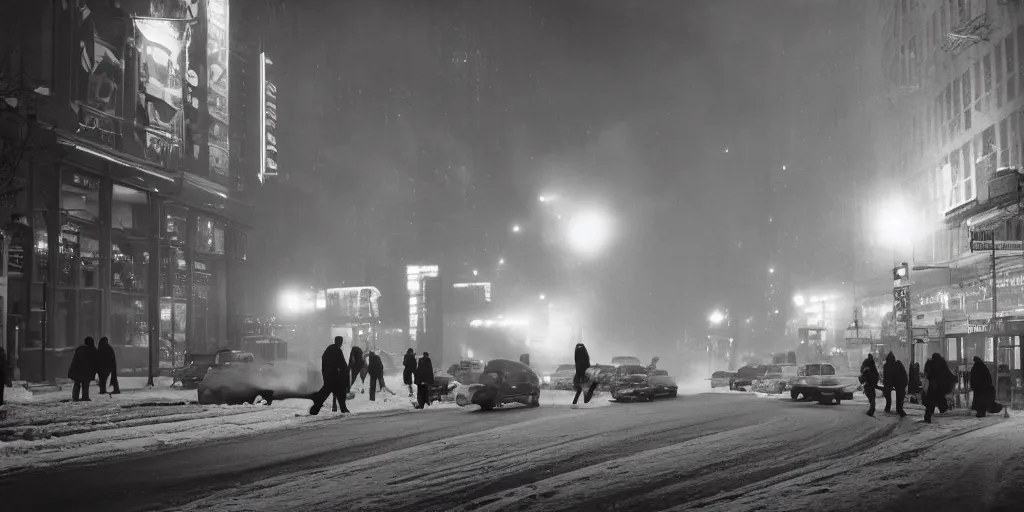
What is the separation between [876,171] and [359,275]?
6329 cm

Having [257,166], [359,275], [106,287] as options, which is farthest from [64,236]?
[359,275]

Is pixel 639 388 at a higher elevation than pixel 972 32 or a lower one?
lower

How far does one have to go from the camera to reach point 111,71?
43.1 meters

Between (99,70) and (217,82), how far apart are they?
39.8 feet

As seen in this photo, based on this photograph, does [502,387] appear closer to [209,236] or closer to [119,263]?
[119,263]

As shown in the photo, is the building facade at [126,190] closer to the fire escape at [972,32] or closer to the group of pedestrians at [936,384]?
the group of pedestrians at [936,384]

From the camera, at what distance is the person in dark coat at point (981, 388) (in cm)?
2141

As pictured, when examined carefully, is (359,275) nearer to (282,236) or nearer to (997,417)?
(282,236)

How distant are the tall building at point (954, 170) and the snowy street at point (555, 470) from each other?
12003 millimetres

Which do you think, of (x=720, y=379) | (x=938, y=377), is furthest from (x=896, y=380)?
(x=720, y=379)

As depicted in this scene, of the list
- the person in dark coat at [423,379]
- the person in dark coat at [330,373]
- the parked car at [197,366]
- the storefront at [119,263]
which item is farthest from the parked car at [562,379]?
the person in dark coat at [330,373]

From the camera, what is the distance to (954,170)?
47094mm

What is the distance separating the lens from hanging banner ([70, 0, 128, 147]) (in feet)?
133

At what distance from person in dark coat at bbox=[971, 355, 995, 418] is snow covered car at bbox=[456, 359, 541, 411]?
1183cm
